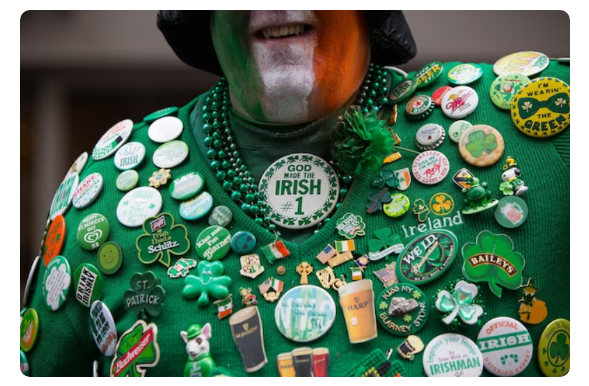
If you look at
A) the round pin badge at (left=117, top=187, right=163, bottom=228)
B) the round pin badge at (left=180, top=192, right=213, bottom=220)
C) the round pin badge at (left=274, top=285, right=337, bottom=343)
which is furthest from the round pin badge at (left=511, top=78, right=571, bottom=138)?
the round pin badge at (left=117, top=187, right=163, bottom=228)

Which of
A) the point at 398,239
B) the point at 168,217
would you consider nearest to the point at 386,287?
the point at 398,239

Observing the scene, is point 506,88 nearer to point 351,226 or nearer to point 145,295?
point 351,226

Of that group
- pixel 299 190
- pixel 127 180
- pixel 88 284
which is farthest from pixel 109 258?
pixel 299 190

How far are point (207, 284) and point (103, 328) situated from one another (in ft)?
0.77

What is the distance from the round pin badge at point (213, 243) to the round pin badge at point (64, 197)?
349 millimetres

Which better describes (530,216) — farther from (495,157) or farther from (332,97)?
(332,97)

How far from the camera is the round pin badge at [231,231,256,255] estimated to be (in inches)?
52.9

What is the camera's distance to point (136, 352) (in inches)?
51.8

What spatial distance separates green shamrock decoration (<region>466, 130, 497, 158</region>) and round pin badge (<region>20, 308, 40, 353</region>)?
3.04 ft

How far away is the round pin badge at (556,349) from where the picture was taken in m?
1.21

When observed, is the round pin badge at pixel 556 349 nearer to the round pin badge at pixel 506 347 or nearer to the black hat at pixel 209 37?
the round pin badge at pixel 506 347

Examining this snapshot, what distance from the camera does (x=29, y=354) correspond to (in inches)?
58.3

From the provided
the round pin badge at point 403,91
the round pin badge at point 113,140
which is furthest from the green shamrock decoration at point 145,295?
the round pin badge at point 403,91

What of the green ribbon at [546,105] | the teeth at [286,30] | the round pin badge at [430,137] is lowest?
the round pin badge at [430,137]
